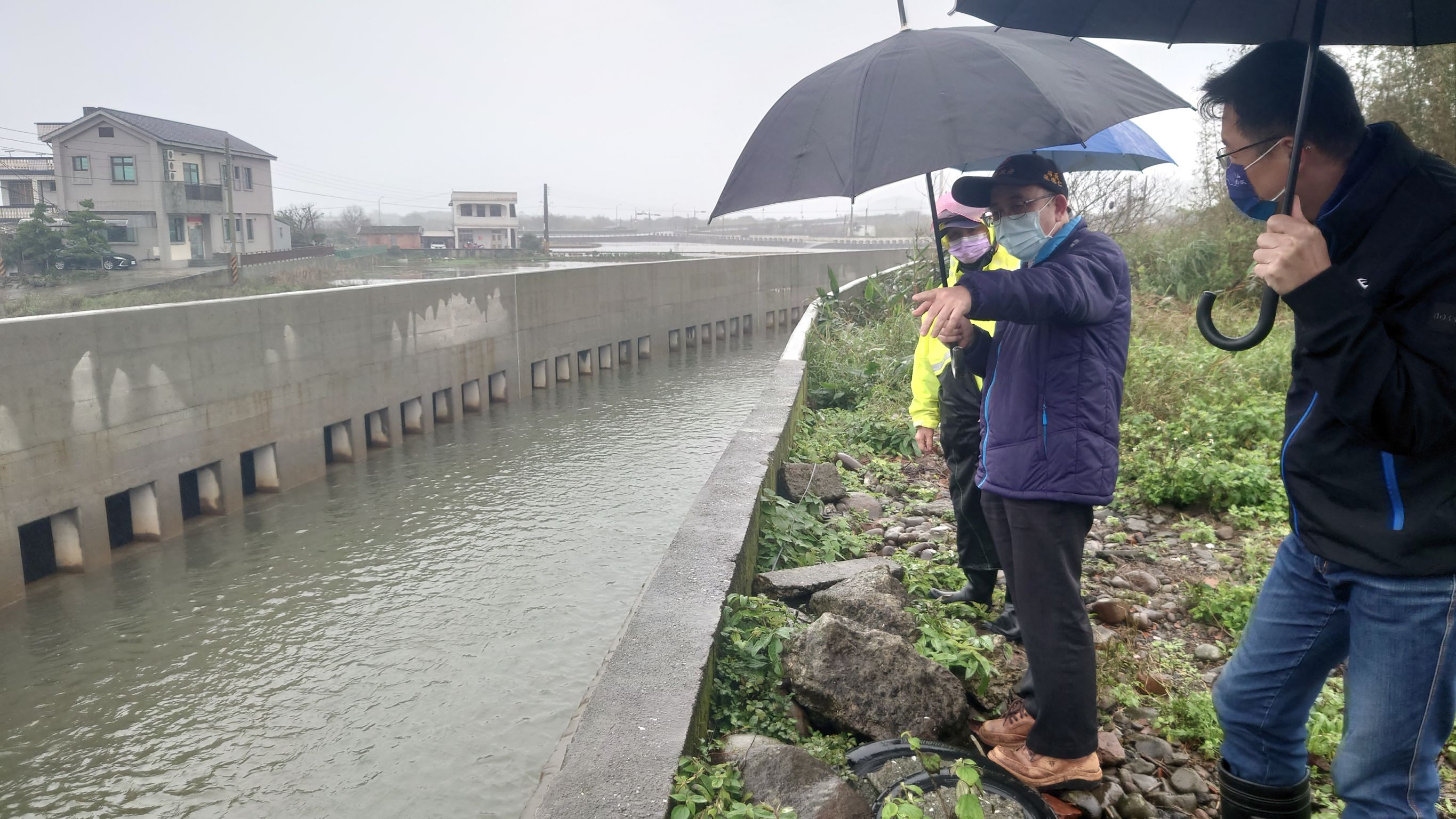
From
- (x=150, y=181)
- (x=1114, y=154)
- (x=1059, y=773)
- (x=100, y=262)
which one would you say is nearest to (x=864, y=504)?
(x=1114, y=154)

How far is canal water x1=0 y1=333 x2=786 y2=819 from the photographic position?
503 cm

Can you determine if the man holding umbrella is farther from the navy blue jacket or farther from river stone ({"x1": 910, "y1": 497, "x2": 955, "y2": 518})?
river stone ({"x1": 910, "y1": 497, "x2": 955, "y2": 518})

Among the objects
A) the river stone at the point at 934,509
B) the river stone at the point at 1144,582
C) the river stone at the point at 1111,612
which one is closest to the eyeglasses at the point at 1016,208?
the river stone at the point at 1111,612

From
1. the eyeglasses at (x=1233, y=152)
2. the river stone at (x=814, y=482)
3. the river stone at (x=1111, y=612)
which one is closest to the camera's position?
the eyeglasses at (x=1233, y=152)

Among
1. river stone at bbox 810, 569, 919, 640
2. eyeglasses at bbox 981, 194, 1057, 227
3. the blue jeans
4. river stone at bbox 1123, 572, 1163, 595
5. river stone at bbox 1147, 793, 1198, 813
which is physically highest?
eyeglasses at bbox 981, 194, 1057, 227

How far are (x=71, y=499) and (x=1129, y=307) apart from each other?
8.90 metres

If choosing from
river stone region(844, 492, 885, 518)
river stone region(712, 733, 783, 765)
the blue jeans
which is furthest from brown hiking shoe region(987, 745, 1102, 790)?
river stone region(844, 492, 885, 518)

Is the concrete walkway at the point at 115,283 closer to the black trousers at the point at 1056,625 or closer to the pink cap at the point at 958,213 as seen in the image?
the pink cap at the point at 958,213

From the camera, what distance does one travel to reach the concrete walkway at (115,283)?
16.9m

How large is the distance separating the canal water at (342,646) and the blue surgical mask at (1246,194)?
402 cm

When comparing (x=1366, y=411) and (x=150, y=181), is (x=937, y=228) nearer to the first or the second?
(x=1366, y=411)

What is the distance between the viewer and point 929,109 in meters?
2.56

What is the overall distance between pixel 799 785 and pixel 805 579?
1612 millimetres

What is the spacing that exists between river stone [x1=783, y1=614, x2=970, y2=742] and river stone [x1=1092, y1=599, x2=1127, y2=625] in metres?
1.12
